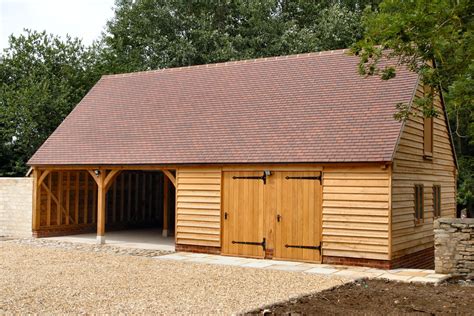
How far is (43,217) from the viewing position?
1803 cm

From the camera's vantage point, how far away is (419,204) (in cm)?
1420

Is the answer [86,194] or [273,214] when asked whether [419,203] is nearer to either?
[273,214]

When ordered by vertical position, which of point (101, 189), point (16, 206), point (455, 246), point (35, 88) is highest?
point (35, 88)

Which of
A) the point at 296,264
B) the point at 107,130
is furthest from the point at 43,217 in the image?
the point at 296,264

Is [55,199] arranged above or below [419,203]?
below

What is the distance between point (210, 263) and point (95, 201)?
28.2ft

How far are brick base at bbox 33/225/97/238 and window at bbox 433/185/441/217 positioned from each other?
37.2ft

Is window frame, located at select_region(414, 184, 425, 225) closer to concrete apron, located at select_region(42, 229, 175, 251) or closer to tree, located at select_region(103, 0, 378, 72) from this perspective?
concrete apron, located at select_region(42, 229, 175, 251)

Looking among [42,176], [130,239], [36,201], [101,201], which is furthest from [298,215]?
[36,201]

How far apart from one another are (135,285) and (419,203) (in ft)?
25.2

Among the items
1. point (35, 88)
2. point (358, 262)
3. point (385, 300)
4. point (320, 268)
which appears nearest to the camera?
point (385, 300)

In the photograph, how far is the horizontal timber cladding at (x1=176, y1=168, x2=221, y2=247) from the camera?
14.2m

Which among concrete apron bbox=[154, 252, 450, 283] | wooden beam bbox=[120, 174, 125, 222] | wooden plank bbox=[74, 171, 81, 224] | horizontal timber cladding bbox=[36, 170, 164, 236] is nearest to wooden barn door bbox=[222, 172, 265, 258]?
concrete apron bbox=[154, 252, 450, 283]

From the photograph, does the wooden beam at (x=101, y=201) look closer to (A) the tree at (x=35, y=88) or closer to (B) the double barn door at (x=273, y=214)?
(B) the double barn door at (x=273, y=214)
